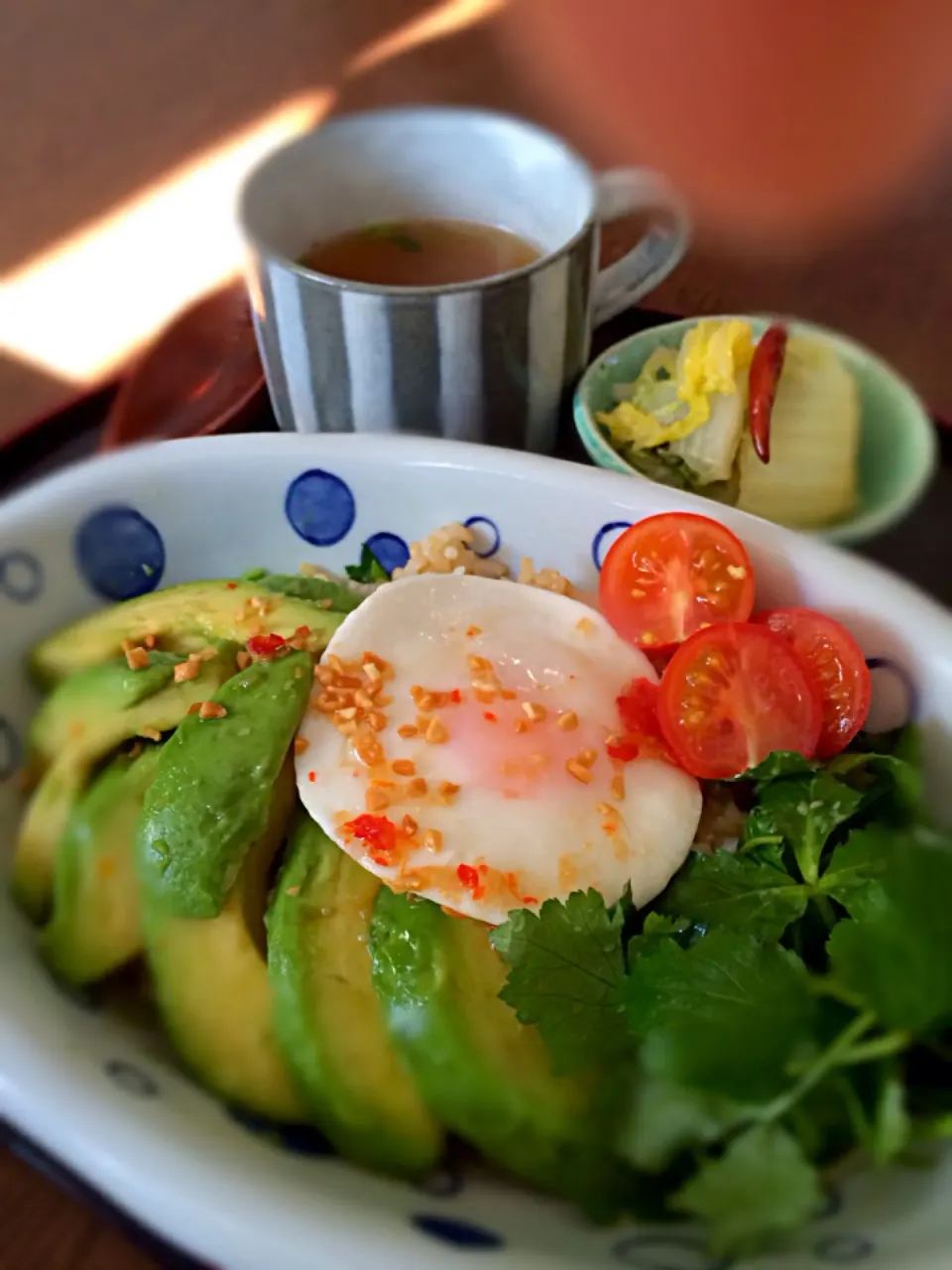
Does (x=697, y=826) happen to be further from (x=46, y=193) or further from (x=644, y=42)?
(x=644, y=42)

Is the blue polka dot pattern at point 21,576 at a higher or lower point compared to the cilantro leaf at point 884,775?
higher

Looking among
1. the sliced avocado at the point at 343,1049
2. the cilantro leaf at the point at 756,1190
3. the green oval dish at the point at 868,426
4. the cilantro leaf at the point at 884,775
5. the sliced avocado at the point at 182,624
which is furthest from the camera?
the green oval dish at the point at 868,426

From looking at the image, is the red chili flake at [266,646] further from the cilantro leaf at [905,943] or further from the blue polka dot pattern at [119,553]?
the cilantro leaf at [905,943]

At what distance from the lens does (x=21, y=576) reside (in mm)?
932

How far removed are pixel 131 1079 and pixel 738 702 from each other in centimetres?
51

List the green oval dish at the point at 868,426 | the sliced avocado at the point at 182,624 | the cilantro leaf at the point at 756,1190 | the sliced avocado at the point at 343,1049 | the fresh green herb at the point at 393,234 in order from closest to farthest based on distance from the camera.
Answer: the cilantro leaf at the point at 756,1190 < the sliced avocado at the point at 343,1049 < the sliced avocado at the point at 182,624 < the green oval dish at the point at 868,426 < the fresh green herb at the point at 393,234

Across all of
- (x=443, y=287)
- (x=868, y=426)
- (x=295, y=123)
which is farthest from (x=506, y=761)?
(x=295, y=123)

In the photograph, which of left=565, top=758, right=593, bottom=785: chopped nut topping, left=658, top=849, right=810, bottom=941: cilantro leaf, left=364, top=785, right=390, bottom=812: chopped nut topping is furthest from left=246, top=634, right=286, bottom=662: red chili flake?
left=658, top=849, right=810, bottom=941: cilantro leaf

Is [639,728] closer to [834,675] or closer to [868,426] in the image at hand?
[834,675]

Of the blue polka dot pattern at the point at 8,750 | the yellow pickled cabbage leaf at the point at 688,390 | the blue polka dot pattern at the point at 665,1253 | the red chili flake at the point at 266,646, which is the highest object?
the yellow pickled cabbage leaf at the point at 688,390

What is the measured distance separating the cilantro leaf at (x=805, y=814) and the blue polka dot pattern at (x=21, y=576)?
65 centimetres

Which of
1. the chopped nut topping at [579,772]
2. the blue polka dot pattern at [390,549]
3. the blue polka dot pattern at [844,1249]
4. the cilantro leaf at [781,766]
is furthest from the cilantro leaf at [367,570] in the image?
the blue polka dot pattern at [844,1249]

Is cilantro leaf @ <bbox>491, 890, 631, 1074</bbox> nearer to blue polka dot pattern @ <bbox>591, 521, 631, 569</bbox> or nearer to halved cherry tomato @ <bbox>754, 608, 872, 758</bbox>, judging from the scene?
halved cherry tomato @ <bbox>754, 608, 872, 758</bbox>

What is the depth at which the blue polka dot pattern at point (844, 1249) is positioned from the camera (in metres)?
0.60
